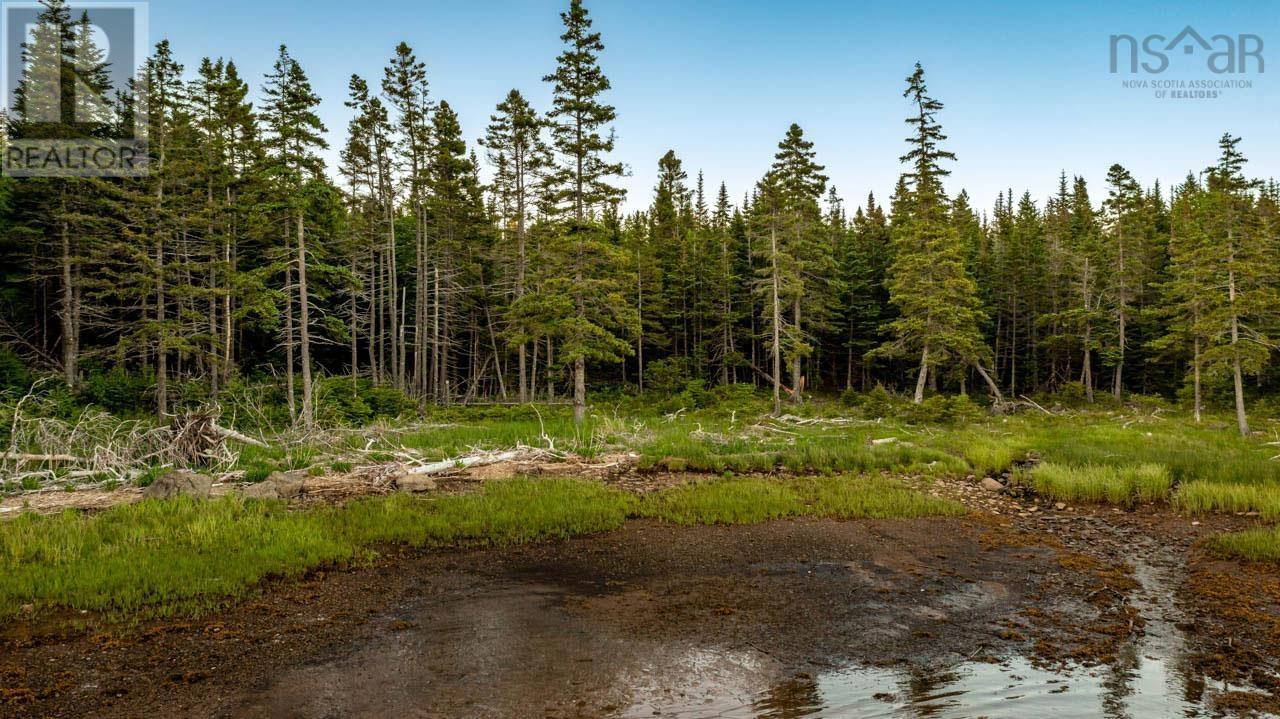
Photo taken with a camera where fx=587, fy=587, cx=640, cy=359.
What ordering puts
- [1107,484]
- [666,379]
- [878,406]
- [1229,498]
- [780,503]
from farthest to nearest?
[666,379], [878,406], [1107,484], [780,503], [1229,498]

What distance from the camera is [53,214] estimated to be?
26.0 m

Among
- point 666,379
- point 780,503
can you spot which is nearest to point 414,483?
point 780,503

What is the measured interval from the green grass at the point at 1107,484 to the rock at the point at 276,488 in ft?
57.8

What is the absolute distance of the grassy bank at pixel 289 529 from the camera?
7.50m

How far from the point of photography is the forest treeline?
23.3m

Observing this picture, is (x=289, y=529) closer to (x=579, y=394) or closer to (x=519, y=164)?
(x=579, y=394)

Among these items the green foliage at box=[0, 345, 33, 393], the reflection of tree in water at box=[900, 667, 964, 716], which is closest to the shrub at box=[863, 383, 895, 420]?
the reflection of tree in water at box=[900, 667, 964, 716]

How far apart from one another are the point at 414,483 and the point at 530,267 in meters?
23.4

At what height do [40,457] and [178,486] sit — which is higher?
[40,457]

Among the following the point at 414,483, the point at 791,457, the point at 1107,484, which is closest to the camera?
the point at 414,483

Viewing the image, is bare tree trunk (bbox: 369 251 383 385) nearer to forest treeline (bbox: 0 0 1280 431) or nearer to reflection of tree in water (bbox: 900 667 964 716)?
forest treeline (bbox: 0 0 1280 431)

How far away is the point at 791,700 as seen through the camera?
17.4 feet

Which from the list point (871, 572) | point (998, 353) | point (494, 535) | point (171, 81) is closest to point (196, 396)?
point (171, 81)

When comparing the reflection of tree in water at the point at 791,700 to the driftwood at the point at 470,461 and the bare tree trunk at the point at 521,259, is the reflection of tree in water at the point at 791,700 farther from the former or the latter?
the bare tree trunk at the point at 521,259
